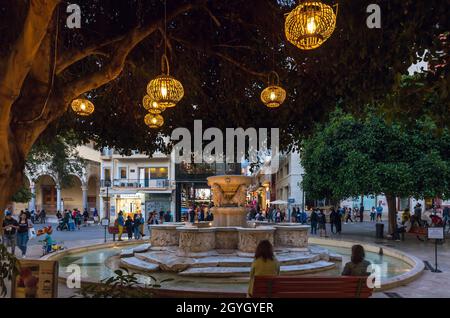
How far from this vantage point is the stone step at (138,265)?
1129 centimetres

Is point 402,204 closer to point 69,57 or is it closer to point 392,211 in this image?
point 392,211

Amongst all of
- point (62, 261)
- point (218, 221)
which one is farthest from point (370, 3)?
point (62, 261)

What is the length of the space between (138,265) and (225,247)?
9.36 feet

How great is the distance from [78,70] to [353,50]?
5895mm

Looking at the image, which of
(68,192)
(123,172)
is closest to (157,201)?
(123,172)

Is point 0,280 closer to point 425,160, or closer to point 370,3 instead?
point 370,3

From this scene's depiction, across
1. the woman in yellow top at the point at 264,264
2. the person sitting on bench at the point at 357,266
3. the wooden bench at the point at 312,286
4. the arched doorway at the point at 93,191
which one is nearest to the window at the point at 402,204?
the arched doorway at the point at 93,191

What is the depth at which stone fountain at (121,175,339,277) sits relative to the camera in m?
11.0

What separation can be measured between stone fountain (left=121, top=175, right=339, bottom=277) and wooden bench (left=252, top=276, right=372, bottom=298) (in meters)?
4.89

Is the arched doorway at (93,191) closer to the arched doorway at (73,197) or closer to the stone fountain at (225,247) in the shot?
the arched doorway at (73,197)

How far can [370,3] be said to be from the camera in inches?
201

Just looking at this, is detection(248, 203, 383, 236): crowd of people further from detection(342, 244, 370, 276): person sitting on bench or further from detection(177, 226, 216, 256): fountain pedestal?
detection(342, 244, 370, 276): person sitting on bench

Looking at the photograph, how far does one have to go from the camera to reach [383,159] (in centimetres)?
1980

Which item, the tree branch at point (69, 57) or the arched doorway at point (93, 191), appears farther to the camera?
the arched doorway at point (93, 191)
